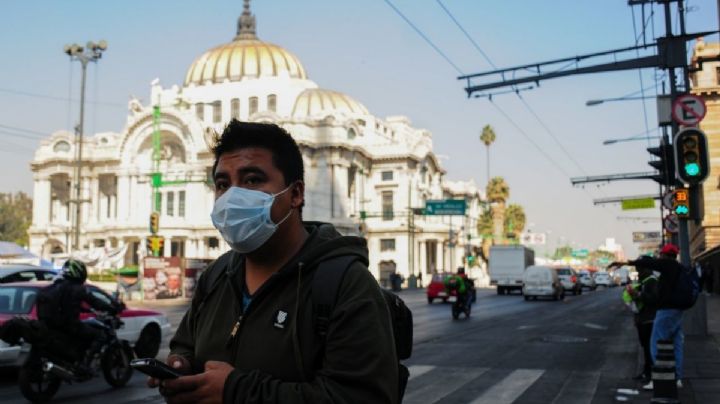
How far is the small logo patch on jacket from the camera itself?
2377 millimetres

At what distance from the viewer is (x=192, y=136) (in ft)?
254

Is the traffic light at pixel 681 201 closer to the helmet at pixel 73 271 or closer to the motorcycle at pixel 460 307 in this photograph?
the helmet at pixel 73 271

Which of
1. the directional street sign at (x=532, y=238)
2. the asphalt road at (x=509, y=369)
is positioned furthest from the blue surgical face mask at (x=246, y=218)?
the directional street sign at (x=532, y=238)

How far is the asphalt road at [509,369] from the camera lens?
962 centimetres

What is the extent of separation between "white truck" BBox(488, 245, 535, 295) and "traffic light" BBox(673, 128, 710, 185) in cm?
3931

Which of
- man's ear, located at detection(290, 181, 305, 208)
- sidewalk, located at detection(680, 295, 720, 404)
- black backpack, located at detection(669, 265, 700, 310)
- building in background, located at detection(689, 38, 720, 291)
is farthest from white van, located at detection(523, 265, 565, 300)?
man's ear, located at detection(290, 181, 305, 208)

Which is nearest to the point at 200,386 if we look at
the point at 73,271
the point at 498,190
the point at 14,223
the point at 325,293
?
the point at 325,293

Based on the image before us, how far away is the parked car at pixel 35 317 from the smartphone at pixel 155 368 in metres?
9.11

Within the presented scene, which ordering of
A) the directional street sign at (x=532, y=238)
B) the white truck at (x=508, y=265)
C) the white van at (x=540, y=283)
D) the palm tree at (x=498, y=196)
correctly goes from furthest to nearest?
1. the directional street sign at (x=532, y=238)
2. the palm tree at (x=498, y=196)
3. the white truck at (x=508, y=265)
4. the white van at (x=540, y=283)

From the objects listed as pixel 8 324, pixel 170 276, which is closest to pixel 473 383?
Answer: pixel 8 324

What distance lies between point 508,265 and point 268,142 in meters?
50.5

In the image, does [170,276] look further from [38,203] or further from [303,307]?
[38,203]

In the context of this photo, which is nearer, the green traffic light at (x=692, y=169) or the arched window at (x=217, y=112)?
the green traffic light at (x=692, y=169)

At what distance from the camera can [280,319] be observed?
238cm
